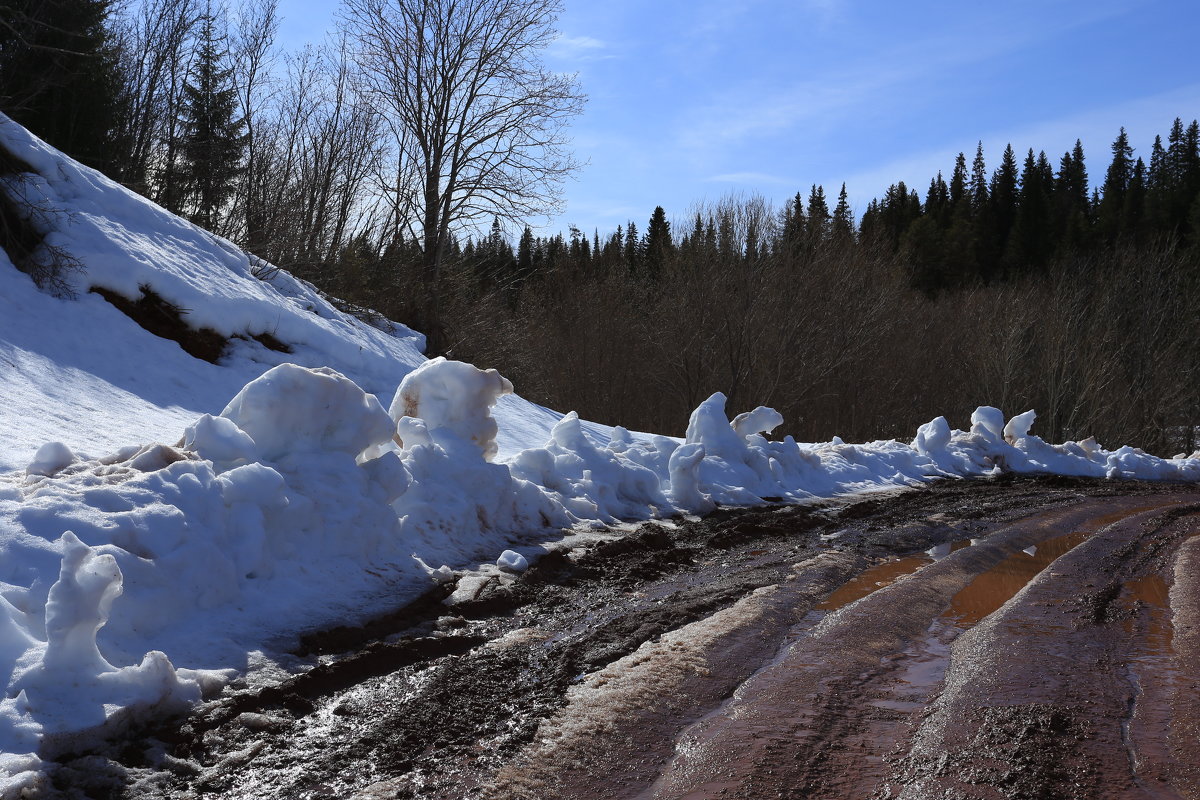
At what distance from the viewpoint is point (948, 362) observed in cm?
3594

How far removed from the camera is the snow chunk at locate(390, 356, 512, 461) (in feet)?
25.5

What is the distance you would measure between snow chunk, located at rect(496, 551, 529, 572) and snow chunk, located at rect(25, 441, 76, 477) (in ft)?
9.07

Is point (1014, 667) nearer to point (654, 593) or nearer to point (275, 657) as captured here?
point (654, 593)

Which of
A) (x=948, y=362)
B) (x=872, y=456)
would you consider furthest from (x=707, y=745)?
(x=948, y=362)

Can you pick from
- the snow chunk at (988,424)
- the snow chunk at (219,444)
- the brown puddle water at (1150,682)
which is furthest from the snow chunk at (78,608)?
the snow chunk at (988,424)

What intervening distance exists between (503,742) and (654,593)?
8.42 ft

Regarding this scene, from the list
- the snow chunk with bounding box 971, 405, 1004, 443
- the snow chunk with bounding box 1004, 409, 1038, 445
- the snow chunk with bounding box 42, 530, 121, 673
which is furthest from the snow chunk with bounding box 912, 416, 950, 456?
the snow chunk with bounding box 42, 530, 121, 673

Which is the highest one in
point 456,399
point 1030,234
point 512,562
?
point 1030,234

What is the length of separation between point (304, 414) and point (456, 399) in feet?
6.69

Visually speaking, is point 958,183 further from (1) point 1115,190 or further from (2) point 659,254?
(2) point 659,254

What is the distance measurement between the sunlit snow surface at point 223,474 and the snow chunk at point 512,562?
0.27 feet

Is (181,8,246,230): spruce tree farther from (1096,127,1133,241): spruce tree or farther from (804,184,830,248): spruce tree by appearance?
(1096,127,1133,241): spruce tree

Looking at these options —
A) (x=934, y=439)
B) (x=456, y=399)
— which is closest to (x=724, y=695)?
(x=456, y=399)

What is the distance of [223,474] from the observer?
4.97m
